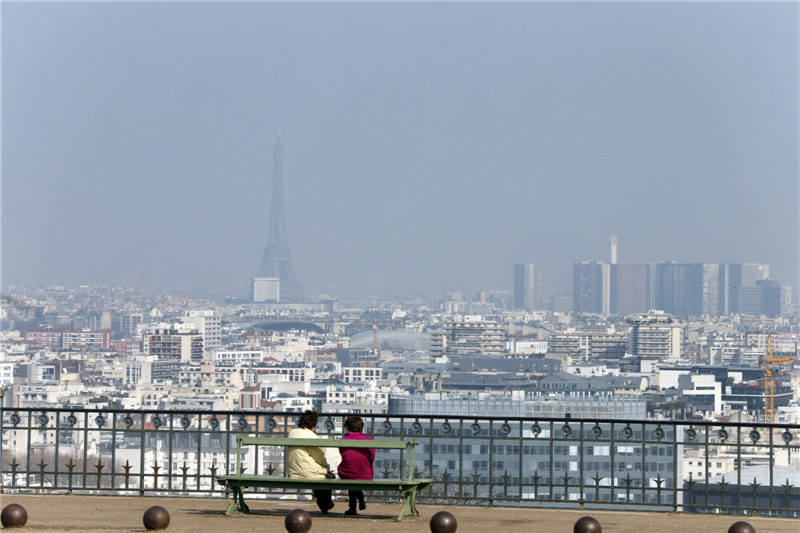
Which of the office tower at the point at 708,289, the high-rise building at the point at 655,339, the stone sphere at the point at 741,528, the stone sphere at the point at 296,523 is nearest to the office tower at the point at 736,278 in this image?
the office tower at the point at 708,289

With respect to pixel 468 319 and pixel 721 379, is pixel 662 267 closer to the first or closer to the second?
pixel 468 319

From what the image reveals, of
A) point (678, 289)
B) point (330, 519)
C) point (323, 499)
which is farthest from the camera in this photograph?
point (678, 289)

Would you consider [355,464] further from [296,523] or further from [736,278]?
[736,278]

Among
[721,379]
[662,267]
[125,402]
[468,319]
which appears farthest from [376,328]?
[125,402]

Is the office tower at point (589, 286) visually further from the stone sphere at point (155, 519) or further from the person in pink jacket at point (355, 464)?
the stone sphere at point (155, 519)

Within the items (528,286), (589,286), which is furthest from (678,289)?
(528,286)

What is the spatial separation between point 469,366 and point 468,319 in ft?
133

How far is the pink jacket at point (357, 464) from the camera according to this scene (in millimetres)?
7113

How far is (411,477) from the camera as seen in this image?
708 centimetres

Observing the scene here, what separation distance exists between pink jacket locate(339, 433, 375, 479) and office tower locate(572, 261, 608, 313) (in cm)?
17126

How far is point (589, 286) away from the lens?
180000mm

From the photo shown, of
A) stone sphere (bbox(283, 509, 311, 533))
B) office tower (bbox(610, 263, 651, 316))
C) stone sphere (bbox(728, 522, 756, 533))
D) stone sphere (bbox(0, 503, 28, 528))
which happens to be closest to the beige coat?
stone sphere (bbox(283, 509, 311, 533))

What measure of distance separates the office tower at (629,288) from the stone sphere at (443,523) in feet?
559

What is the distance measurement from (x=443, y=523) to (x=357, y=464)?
99cm
